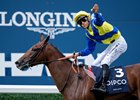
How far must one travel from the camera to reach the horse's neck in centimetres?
877

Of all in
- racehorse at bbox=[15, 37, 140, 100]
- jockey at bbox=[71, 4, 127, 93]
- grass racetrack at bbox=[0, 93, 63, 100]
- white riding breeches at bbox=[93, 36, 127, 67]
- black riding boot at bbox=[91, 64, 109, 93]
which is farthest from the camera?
grass racetrack at bbox=[0, 93, 63, 100]

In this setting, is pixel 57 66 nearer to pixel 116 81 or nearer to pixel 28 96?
pixel 116 81

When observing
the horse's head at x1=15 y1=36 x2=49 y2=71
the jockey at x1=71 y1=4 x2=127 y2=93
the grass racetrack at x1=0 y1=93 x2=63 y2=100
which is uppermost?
the jockey at x1=71 y1=4 x2=127 y2=93

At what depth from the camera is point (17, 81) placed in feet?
36.1

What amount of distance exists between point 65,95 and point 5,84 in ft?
8.57

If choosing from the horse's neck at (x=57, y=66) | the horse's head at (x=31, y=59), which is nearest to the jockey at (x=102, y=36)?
the horse's neck at (x=57, y=66)

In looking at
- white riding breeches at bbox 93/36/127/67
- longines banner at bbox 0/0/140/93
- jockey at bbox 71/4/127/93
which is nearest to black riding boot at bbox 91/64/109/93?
jockey at bbox 71/4/127/93

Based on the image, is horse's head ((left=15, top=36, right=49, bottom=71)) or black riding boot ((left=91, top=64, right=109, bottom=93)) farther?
horse's head ((left=15, top=36, right=49, bottom=71))

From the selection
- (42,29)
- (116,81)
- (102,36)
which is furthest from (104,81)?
(42,29)

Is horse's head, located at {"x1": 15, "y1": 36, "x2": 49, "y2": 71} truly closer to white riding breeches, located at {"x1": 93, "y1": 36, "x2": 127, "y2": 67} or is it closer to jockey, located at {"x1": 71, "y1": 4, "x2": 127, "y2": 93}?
jockey, located at {"x1": 71, "y1": 4, "x2": 127, "y2": 93}

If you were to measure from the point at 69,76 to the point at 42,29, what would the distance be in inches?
93.9

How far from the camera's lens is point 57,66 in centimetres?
881

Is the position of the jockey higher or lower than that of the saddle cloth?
higher

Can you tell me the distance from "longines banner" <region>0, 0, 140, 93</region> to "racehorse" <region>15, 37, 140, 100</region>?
2159 mm
